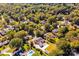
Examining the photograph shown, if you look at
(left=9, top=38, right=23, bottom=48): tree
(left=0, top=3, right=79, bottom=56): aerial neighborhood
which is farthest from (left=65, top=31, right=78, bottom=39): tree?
(left=9, top=38, right=23, bottom=48): tree

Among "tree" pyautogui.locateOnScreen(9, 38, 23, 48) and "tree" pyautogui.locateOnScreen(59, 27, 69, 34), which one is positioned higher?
"tree" pyautogui.locateOnScreen(59, 27, 69, 34)

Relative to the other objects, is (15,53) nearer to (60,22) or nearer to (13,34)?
(13,34)

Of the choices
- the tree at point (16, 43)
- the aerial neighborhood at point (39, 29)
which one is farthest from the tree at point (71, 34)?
the tree at point (16, 43)

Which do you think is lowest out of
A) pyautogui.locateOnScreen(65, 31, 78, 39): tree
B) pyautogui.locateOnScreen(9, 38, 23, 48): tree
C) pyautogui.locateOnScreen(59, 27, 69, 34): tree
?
pyautogui.locateOnScreen(9, 38, 23, 48): tree

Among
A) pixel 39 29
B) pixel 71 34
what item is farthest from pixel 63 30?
pixel 39 29

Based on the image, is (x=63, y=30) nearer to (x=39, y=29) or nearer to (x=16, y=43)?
(x=39, y=29)

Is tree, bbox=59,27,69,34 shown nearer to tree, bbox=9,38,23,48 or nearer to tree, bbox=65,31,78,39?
tree, bbox=65,31,78,39

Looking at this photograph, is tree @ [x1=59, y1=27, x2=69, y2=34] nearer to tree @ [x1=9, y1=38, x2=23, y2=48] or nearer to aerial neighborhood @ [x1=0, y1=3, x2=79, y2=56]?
aerial neighborhood @ [x1=0, y1=3, x2=79, y2=56]

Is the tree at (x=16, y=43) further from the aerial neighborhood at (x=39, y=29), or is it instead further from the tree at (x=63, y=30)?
the tree at (x=63, y=30)
